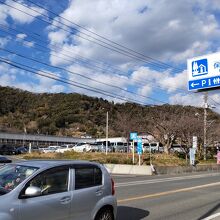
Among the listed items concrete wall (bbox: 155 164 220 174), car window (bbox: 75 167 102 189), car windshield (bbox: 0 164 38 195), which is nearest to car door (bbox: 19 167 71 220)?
car windshield (bbox: 0 164 38 195)

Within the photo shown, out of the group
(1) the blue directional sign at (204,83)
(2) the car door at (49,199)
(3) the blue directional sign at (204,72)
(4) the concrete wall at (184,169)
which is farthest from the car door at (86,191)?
(4) the concrete wall at (184,169)

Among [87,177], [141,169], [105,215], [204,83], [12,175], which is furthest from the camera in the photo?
[141,169]

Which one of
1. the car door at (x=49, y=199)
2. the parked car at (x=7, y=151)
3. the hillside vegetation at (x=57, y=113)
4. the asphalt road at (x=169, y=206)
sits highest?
the hillside vegetation at (x=57, y=113)

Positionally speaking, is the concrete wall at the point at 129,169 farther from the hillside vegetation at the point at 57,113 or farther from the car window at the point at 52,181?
the hillside vegetation at the point at 57,113

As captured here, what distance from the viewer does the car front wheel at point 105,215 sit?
26.2 ft

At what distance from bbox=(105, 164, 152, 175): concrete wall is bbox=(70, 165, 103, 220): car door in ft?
85.3

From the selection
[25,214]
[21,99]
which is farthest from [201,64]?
[21,99]

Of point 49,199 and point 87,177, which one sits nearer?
point 49,199

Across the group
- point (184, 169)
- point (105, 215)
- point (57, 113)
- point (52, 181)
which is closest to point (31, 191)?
point (52, 181)

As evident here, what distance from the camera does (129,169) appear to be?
34.3 m

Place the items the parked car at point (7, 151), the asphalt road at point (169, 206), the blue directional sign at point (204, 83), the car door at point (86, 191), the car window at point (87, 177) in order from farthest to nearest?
the parked car at point (7, 151)
the blue directional sign at point (204, 83)
the asphalt road at point (169, 206)
the car window at point (87, 177)
the car door at point (86, 191)

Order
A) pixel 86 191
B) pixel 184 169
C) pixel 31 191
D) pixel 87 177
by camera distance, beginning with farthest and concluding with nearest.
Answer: pixel 184 169 < pixel 87 177 < pixel 86 191 < pixel 31 191

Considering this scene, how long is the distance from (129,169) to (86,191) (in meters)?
27.1

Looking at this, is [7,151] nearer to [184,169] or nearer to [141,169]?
[184,169]
